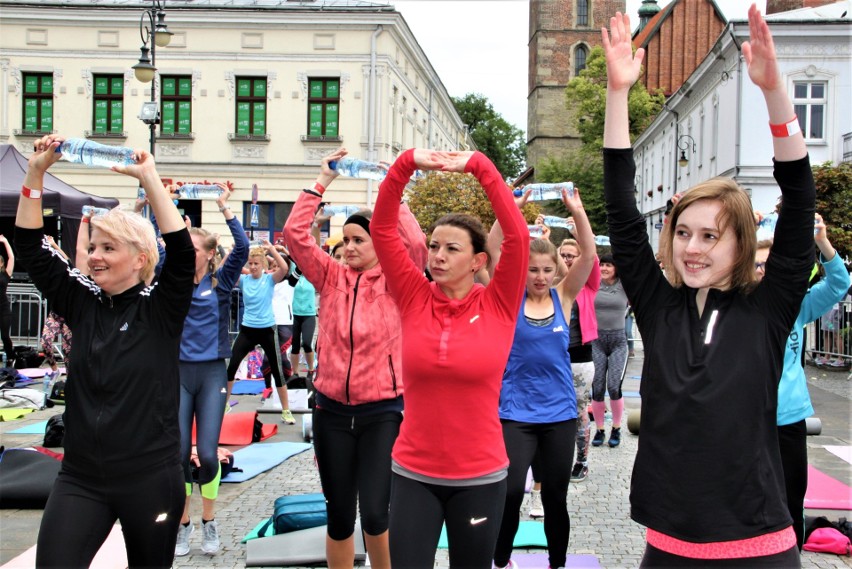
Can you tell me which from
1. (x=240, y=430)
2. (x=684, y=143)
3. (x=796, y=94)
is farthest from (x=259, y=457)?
(x=684, y=143)

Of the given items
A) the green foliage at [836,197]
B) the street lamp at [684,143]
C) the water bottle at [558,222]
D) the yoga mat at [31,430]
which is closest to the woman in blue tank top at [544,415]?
the water bottle at [558,222]

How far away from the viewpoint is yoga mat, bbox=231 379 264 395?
42.8ft

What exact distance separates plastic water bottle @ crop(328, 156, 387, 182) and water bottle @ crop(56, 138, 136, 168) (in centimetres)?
113

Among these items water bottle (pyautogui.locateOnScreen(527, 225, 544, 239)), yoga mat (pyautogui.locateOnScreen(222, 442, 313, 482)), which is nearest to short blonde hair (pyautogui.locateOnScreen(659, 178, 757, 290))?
water bottle (pyautogui.locateOnScreen(527, 225, 544, 239))

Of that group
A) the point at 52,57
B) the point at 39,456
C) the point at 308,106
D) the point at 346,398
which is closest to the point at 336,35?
the point at 308,106

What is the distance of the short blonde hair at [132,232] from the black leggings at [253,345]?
20.1 ft

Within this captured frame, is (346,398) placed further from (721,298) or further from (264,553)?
(721,298)

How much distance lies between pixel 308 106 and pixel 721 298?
32151 millimetres

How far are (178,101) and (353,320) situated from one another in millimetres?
31276

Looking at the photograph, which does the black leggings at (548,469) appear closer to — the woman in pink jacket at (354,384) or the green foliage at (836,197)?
the woman in pink jacket at (354,384)

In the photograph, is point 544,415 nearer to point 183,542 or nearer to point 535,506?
point 535,506

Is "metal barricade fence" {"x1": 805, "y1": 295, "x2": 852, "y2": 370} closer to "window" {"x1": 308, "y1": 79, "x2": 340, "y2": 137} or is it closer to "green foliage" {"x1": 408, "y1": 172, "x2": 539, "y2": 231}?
"green foliage" {"x1": 408, "y1": 172, "x2": 539, "y2": 231}

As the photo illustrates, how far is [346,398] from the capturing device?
444 cm

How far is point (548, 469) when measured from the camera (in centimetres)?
486
